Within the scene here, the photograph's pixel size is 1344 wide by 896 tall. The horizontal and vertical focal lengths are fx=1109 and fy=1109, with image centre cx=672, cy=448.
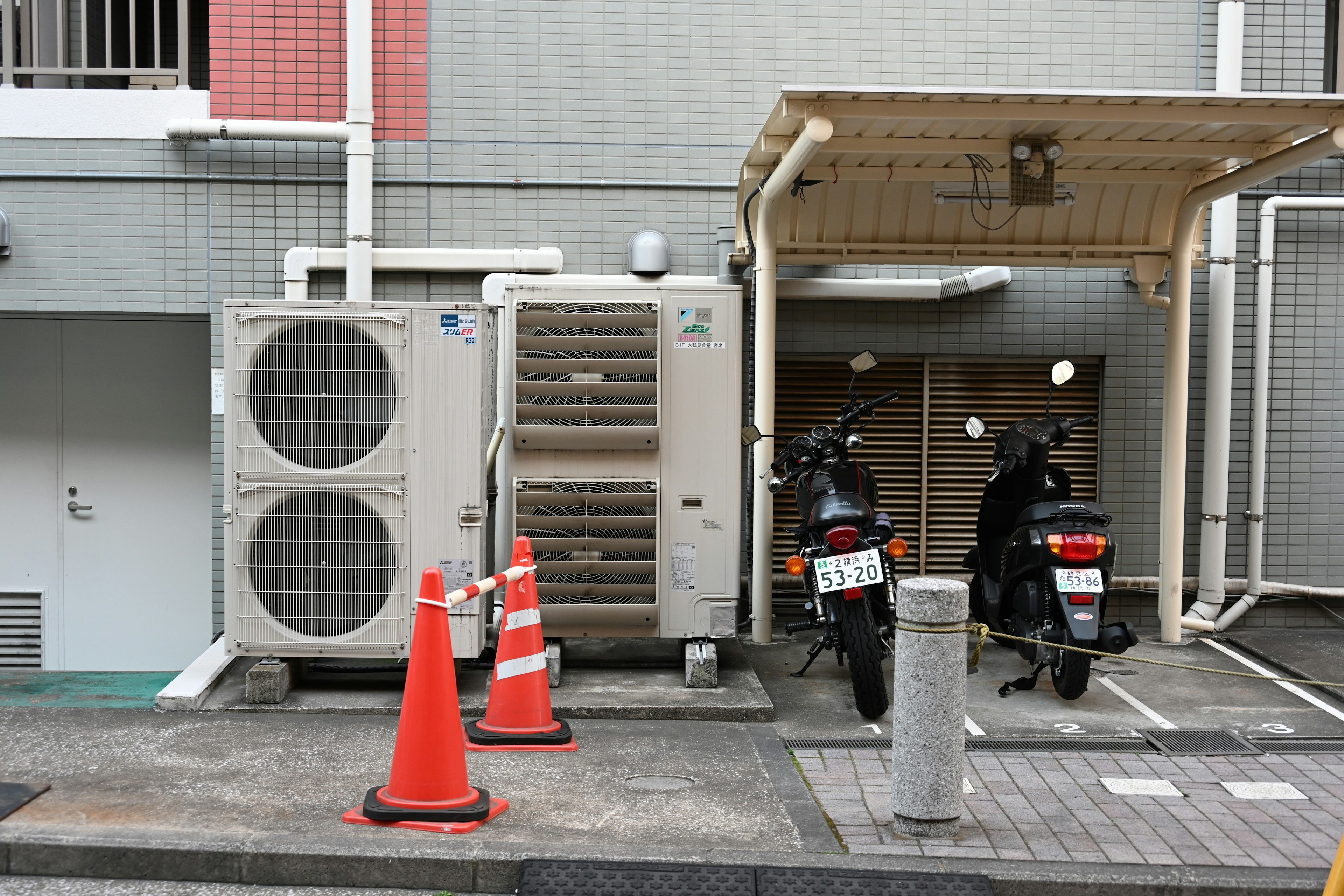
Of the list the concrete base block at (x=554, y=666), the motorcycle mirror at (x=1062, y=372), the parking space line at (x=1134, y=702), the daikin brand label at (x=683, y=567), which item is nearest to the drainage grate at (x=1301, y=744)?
the parking space line at (x=1134, y=702)

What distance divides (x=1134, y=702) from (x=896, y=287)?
3.27m

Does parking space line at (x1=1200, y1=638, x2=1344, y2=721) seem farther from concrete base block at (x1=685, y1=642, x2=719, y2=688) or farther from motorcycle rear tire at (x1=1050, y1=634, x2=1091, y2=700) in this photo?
concrete base block at (x1=685, y1=642, x2=719, y2=688)

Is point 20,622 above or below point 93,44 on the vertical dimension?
below

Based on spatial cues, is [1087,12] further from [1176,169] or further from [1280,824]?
[1280,824]

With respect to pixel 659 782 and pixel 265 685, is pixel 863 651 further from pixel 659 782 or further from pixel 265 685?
pixel 265 685

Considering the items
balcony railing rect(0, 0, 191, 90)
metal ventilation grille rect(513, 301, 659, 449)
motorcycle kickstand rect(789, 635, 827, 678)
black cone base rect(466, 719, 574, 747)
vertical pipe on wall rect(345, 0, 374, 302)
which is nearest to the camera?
black cone base rect(466, 719, 574, 747)

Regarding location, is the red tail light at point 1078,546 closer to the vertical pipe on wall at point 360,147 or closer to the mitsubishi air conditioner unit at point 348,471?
the mitsubishi air conditioner unit at point 348,471

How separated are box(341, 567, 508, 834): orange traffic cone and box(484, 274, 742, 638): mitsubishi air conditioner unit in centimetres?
181

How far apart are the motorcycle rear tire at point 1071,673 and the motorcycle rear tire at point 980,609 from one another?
2.46ft

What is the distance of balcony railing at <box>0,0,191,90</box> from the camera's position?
25.8 ft

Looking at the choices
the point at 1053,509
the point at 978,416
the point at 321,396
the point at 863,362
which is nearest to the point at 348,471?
the point at 321,396

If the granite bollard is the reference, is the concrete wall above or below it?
above

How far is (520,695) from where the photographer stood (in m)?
5.35

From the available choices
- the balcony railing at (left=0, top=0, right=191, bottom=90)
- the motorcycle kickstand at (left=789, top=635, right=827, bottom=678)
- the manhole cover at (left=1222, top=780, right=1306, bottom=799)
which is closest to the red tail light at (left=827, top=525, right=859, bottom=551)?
the motorcycle kickstand at (left=789, top=635, right=827, bottom=678)
